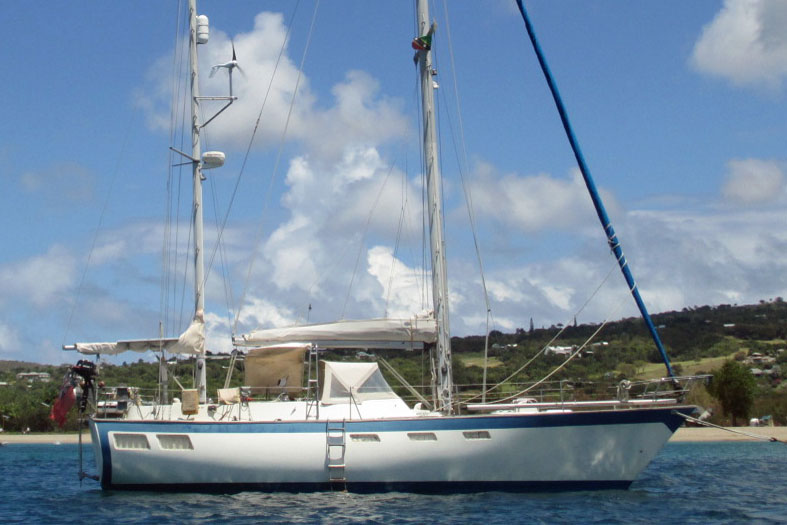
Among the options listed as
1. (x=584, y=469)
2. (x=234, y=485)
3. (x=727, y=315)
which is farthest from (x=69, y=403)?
(x=727, y=315)

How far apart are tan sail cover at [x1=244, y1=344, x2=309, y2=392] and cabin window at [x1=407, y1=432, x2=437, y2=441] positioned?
4096 mm

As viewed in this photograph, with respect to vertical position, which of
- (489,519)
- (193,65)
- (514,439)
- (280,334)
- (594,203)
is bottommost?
(489,519)

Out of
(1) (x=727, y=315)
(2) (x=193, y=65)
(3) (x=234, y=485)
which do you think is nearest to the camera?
(3) (x=234, y=485)

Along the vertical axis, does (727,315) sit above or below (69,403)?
above

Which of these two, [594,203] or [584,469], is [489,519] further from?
[594,203]

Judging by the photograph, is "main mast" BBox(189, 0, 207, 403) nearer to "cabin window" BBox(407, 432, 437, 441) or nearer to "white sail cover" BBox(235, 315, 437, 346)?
"white sail cover" BBox(235, 315, 437, 346)

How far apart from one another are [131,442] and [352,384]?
244 inches

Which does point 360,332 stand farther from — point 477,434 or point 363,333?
point 477,434

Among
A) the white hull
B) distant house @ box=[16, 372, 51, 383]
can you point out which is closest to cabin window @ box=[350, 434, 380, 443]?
the white hull

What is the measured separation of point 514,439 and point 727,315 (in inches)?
4184

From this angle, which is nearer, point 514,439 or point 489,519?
point 489,519

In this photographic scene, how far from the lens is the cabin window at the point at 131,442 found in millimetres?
25391

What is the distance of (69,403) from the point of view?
87.0 ft

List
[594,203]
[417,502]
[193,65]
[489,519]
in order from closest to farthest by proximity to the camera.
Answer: [489,519]
[417,502]
[594,203]
[193,65]
